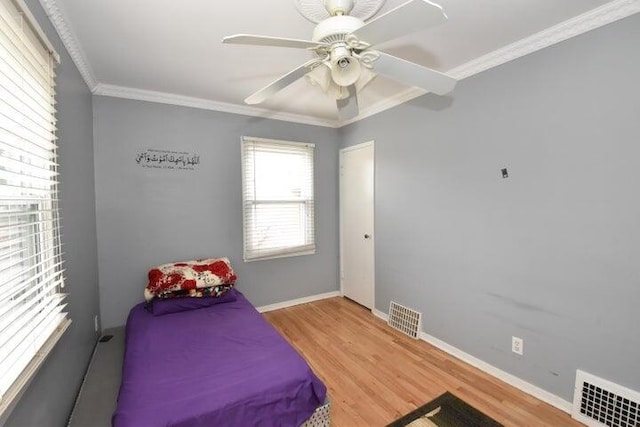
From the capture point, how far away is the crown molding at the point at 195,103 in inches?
105

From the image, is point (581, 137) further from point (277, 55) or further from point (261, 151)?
point (261, 151)

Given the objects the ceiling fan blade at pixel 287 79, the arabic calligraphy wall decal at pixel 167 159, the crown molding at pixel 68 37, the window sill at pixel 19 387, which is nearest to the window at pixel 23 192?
the window sill at pixel 19 387

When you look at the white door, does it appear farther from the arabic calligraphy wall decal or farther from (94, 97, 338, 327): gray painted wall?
the arabic calligraphy wall decal

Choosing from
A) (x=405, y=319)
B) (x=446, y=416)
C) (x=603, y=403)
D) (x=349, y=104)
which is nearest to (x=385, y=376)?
(x=446, y=416)

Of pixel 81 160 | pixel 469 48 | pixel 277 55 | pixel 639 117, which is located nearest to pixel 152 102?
pixel 81 160

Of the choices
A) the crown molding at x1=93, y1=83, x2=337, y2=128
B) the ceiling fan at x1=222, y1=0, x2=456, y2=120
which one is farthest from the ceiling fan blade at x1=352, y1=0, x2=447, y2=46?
the crown molding at x1=93, y1=83, x2=337, y2=128

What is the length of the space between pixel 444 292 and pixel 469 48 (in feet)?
6.57

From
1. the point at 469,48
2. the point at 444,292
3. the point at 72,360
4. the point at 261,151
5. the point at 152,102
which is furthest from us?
the point at 261,151

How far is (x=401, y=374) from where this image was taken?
7.47 ft

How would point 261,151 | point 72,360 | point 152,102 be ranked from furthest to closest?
point 261,151 < point 152,102 < point 72,360

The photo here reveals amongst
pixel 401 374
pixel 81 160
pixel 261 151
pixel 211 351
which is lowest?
pixel 401 374

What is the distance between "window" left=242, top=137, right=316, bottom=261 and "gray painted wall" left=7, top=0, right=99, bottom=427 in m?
1.42

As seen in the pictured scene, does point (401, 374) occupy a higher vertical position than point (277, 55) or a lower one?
lower

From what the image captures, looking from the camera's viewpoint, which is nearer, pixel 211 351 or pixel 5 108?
pixel 5 108
